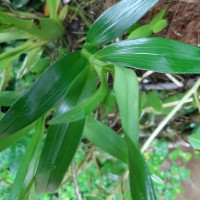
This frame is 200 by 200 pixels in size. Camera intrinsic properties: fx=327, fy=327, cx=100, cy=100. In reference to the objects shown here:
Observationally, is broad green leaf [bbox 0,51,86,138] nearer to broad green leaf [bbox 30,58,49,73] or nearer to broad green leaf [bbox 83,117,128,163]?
broad green leaf [bbox 83,117,128,163]

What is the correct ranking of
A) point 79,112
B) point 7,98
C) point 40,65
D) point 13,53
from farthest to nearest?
point 40,65, point 13,53, point 7,98, point 79,112

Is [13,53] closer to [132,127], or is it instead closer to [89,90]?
[89,90]

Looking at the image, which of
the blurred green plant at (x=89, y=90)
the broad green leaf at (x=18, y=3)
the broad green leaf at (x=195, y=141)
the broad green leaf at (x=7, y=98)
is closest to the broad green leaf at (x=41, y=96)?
the blurred green plant at (x=89, y=90)

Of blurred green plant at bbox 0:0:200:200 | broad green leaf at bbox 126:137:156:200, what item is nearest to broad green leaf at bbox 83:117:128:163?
blurred green plant at bbox 0:0:200:200

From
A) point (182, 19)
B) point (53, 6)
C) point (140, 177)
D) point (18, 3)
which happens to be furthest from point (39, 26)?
point (140, 177)

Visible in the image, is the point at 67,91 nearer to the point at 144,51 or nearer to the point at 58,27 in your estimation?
the point at 144,51
